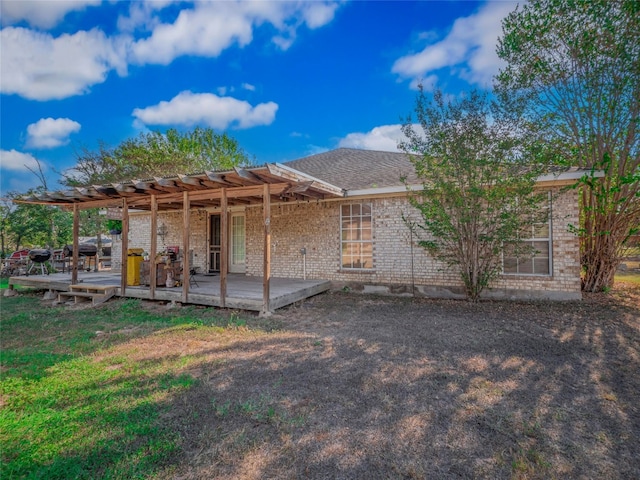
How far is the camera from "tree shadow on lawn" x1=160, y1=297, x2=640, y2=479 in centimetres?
203

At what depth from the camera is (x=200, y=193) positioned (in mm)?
7059

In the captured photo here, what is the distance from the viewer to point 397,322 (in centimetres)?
562

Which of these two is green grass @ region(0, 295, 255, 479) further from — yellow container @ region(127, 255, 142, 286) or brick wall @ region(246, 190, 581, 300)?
brick wall @ region(246, 190, 581, 300)

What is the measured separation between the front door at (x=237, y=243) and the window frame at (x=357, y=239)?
4030 mm

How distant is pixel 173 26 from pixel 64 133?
16.8m

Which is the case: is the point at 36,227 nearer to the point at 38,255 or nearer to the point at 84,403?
the point at 38,255

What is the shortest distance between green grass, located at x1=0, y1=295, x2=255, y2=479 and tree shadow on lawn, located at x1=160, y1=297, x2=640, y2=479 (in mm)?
242

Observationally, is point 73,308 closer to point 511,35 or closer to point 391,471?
point 391,471

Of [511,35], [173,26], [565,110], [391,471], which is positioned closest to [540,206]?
[565,110]

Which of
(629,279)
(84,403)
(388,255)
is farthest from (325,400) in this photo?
(629,279)

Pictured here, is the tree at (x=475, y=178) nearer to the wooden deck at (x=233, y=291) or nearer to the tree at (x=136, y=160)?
the wooden deck at (x=233, y=291)

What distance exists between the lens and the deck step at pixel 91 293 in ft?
25.5

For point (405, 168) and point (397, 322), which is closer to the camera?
point (397, 322)

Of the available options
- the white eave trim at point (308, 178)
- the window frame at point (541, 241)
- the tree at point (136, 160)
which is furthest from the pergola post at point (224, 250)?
the tree at point (136, 160)
